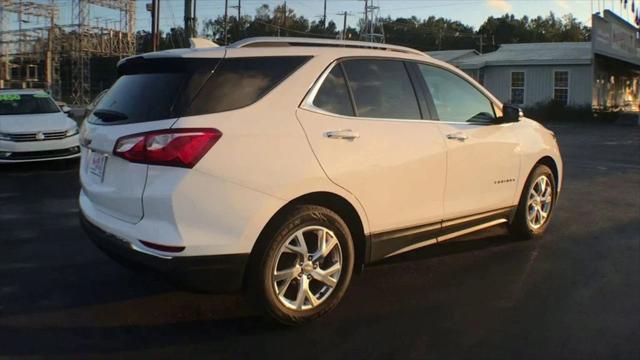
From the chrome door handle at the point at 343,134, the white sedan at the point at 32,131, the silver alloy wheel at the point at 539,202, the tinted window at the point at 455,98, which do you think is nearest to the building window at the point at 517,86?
the white sedan at the point at 32,131

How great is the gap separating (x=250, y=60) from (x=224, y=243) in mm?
1190

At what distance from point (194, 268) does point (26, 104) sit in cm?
969

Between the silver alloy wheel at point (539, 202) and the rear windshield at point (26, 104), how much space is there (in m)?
9.36

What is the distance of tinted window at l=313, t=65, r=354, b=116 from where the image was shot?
13.6 ft

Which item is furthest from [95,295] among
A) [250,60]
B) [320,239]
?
[250,60]

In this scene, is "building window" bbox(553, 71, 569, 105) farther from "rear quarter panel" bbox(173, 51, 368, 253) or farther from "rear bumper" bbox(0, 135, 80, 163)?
"rear quarter panel" bbox(173, 51, 368, 253)

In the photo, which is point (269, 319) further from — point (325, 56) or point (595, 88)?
point (595, 88)

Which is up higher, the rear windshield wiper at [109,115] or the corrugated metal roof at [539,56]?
the corrugated metal roof at [539,56]

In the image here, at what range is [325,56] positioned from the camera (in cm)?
429

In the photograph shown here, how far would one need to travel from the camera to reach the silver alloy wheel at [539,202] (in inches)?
241

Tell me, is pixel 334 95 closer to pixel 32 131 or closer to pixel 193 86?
pixel 193 86

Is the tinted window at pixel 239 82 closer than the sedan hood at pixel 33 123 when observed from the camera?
Yes

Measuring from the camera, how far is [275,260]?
12.6ft

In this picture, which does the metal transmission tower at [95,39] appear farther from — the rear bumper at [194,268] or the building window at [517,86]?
the rear bumper at [194,268]
